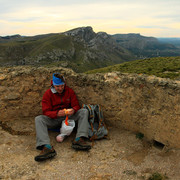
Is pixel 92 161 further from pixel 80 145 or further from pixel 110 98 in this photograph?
pixel 110 98

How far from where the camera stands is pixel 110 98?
6.47 metres

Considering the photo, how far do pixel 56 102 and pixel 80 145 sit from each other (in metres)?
1.72

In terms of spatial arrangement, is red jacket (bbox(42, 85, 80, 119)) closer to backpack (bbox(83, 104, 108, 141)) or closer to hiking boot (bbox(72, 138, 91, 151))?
backpack (bbox(83, 104, 108, 141))

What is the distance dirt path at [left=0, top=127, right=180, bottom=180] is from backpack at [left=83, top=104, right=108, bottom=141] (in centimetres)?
27

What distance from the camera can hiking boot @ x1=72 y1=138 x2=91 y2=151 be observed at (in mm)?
5137

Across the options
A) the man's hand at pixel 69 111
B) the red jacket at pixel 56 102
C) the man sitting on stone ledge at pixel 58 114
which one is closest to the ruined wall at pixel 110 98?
the red jacket at pixel 56 102

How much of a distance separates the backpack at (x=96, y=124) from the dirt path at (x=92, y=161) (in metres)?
0.27

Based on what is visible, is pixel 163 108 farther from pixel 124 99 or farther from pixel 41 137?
pixel 41 137

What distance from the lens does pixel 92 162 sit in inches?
187

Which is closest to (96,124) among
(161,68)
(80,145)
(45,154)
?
(80,145)

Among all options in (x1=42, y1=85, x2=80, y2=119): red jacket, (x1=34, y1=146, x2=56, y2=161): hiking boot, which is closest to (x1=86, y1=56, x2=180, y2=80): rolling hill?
(x1=42, y1=85, x2=80, y2=119): red jacket

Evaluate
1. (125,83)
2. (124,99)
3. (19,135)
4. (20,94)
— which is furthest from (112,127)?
(20,94)

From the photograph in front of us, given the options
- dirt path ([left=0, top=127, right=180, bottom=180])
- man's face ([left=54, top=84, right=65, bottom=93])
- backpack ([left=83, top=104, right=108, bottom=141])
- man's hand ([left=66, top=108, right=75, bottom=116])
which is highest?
man's face ([left=54, top=84, right=65, bottom=93])

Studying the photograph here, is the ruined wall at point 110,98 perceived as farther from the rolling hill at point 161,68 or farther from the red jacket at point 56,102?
the rolling hill at point 161,68
